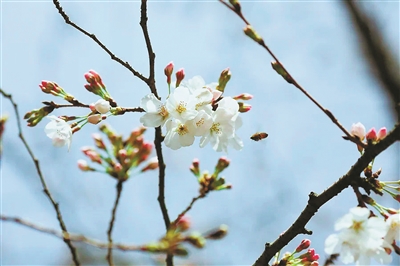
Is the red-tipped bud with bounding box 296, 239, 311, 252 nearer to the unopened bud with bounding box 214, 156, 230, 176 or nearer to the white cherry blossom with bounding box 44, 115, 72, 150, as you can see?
the unopened bud with bounding box 214, 156, 230, 176

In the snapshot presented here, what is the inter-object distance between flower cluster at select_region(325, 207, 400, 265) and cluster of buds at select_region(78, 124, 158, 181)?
3.40 ft

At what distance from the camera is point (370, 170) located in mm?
1261

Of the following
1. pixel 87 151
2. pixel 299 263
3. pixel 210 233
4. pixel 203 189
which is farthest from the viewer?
pixel 87 151

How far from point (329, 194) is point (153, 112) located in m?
0.60

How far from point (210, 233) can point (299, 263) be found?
607 millimetres

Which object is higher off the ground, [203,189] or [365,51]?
[365,51]

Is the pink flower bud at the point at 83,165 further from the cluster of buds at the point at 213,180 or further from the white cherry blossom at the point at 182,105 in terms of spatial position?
the white cherry blossom at the point at 182,105

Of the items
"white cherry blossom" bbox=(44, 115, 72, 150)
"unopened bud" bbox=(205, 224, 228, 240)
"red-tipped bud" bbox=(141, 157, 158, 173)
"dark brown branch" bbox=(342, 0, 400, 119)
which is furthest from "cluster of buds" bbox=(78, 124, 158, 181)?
"dark brown branch" bbox=(342, 0, 400, 119)

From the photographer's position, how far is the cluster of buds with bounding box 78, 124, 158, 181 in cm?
200

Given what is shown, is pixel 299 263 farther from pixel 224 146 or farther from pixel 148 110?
pixel 148 110

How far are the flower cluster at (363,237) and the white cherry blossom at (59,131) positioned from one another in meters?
0.95

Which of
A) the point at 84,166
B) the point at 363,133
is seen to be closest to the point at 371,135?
the point at 363,133

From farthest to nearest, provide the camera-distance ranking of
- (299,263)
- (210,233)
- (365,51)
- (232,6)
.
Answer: (365,51) → (299,263) → (232,6) → (210,233)

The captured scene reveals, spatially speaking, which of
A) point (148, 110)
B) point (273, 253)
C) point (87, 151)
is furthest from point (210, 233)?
point (87, 151)
